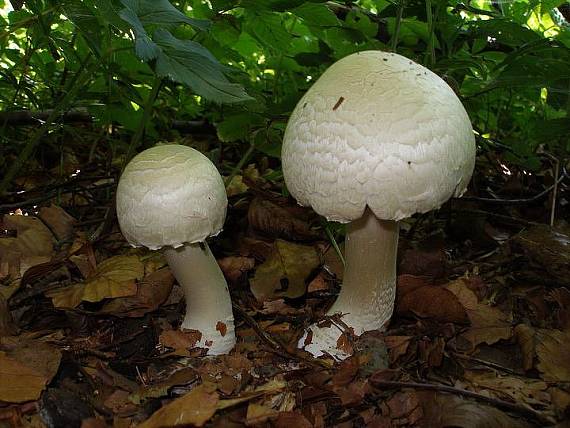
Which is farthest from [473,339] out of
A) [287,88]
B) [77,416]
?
[287,88]

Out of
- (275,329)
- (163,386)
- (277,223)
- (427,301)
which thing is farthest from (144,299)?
(427,301)

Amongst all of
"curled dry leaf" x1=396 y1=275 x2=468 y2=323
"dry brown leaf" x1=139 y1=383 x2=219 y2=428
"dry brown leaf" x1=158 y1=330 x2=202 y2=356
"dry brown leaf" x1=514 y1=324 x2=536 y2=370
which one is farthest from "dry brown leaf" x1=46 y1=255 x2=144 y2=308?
"dry brown leaf" x1=514 y1=324 x2=536 y2=370

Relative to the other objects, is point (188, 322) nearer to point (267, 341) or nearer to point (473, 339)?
point (267, 341)

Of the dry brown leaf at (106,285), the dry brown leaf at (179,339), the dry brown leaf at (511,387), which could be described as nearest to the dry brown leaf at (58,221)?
the dry brown leaf at (106,285)

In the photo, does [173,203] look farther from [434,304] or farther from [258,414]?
[434,304]

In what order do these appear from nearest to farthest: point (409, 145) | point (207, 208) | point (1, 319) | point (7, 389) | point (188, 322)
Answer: point (409, 145) → point (7, 389) → point (207, 208) → point (1, 319) → point (188, 322)

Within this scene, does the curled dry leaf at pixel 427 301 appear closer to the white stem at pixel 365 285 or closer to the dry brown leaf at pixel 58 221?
the white stem at pixel 365 285
